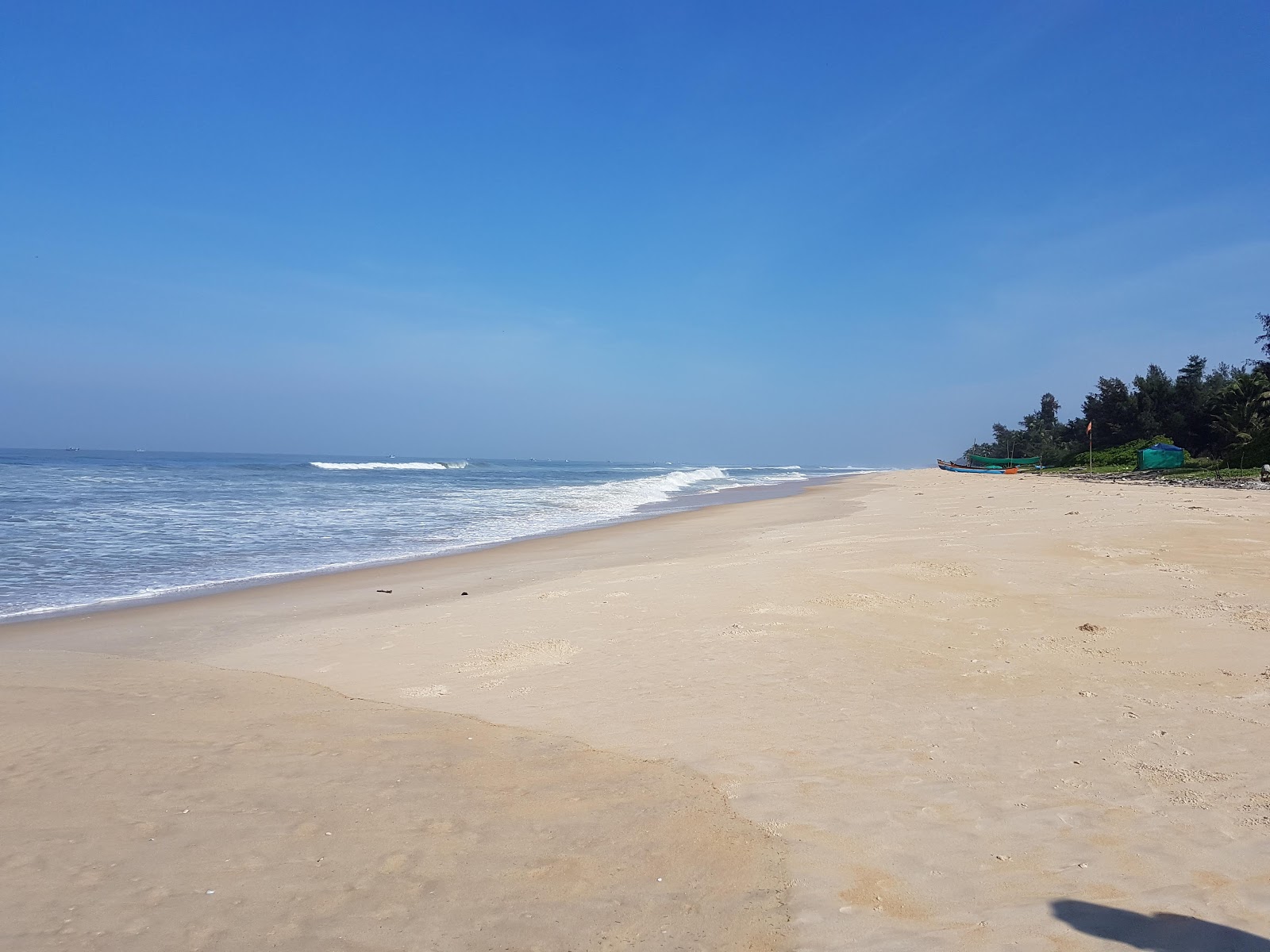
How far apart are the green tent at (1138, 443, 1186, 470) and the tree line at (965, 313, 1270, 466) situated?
1.94 metres

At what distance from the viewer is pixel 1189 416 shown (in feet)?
178

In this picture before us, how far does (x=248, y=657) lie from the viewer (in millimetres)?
7285

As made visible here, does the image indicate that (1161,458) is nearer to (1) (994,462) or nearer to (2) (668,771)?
(1) (994,462)

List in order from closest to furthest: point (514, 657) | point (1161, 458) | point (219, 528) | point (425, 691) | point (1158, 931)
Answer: point (1158, 931)
point (425, 691)
point (514, 657)
point (219, 528)
point (1161, 458)

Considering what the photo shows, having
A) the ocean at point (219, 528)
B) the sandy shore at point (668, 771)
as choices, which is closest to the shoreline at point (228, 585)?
the ocean at point (219, 528)

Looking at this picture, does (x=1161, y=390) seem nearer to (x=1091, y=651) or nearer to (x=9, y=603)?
(x=1091, y=651)

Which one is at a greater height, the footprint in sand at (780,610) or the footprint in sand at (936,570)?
the footprint in sand at (936,570)

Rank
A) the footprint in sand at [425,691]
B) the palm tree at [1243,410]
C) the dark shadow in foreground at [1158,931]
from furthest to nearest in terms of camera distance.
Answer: the palm tree at [1243,410] < the footprint in sand at [425,691] < the dark shadow in foreground at [1158,931]

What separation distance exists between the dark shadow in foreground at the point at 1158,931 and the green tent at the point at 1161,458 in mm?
47607

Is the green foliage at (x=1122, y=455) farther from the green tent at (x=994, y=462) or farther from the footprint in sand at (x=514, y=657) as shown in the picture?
the footprint in sand at (x=514, y=657)

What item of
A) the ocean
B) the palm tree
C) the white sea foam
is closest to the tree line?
the palm tree

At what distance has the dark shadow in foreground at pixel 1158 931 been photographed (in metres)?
2.64

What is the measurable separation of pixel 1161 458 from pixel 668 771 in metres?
48.7

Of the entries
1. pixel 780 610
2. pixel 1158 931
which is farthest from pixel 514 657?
pixel 1158 931
